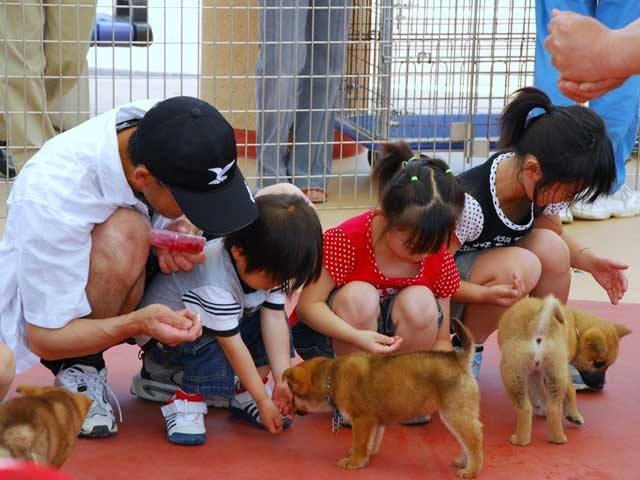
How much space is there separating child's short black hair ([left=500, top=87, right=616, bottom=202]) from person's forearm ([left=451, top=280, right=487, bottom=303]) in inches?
11.6

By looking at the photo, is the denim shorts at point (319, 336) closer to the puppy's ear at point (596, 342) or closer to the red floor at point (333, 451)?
the red floor at point (333, 451)

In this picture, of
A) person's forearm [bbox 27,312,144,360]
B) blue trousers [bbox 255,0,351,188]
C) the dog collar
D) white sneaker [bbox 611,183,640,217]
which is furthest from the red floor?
white sneaker [bbox 611,183,640,217]

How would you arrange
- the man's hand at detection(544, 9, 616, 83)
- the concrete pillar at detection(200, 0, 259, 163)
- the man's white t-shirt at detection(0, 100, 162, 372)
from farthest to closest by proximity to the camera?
the concrete pillar at detection(200, 0, 259, 163)
the man's hand at detection(544, 9, 616, 83)
the man's white t-shirt at detection(0, 100, 162, 372)

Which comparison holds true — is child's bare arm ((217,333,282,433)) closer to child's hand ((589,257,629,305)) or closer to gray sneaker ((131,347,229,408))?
gray sneaker ((131,347,229,408))

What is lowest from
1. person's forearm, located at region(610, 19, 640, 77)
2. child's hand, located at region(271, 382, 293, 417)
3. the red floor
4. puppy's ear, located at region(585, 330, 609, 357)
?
the red floor

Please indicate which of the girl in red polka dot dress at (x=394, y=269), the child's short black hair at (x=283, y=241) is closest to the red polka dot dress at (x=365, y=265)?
the girl in red polka dot dress at (x=394, y=269)

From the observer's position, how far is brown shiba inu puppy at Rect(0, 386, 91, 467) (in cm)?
198

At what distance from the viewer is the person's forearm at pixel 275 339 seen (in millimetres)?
2674

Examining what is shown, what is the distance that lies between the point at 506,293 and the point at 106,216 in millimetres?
1043

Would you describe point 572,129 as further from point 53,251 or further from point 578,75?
point 53,251

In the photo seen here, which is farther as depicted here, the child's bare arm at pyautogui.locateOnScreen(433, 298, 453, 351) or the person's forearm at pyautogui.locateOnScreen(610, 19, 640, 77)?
the child's bare arm at pyautogui.locateOnScreen(433, 298, 453, 351)

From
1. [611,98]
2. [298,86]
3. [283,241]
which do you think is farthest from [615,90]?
[283,241]

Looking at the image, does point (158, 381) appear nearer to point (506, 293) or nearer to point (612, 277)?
point (506, 293)

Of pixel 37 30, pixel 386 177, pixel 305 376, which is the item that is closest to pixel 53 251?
pixel 305 376
